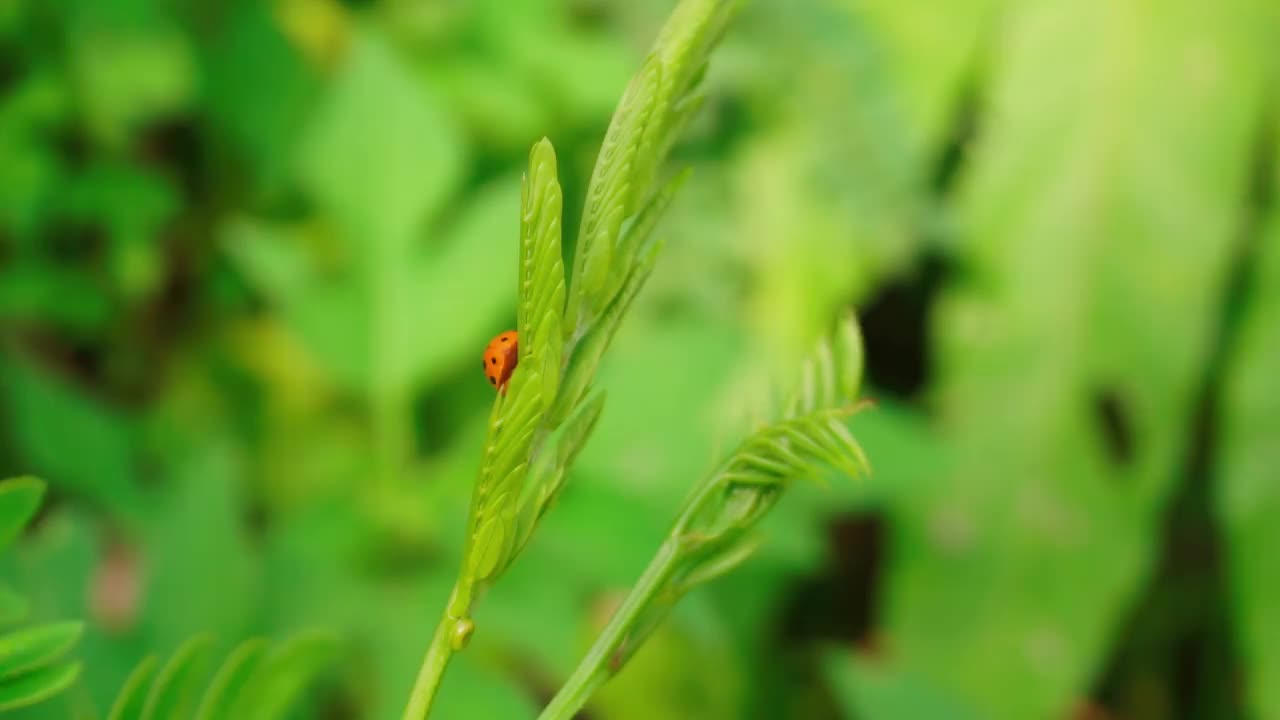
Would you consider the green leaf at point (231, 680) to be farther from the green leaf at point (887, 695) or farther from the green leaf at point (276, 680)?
the green leaf at point (887, 695)

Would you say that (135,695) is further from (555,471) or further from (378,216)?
(378,216)

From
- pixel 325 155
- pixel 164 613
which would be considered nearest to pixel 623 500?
pixel 164 613

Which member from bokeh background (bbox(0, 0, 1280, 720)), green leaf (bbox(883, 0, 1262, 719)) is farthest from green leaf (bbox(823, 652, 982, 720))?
green leaf (bbox(883, 0, 1262, 719))

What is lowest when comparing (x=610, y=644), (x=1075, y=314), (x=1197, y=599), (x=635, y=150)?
(x=1197, y=599)

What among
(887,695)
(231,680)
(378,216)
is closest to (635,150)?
(231,680)

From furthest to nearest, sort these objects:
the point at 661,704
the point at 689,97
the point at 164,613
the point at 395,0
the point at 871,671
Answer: the point at 395,0
the point at 661,704
the point at 871,671
the point at 164,613
the point at 689,97

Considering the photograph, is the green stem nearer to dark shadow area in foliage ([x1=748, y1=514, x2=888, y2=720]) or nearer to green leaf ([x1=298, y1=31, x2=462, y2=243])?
green leaf ([x1=298, y1=31, x2=462, y2=243])

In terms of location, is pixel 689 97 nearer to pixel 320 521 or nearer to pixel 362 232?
pixel 320 521
